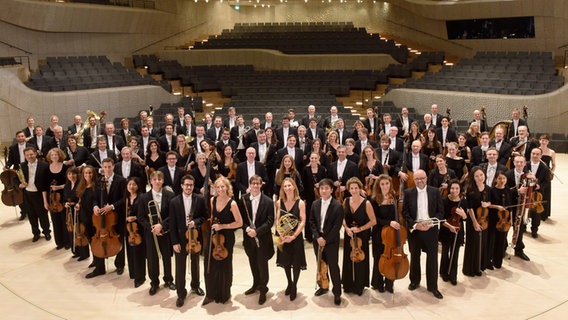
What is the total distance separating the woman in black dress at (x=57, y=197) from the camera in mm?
7171

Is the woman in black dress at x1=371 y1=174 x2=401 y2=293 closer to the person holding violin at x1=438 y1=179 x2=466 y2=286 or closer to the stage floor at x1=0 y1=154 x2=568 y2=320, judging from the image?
the stage floor at x1=0 y1=154 x2=568 y2=320

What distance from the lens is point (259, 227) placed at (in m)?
5.57

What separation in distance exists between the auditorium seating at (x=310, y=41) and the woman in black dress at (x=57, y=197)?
52.9 feet

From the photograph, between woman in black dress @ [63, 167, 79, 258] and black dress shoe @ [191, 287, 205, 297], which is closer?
black dress shoe @ [191, 287, 205, 297]

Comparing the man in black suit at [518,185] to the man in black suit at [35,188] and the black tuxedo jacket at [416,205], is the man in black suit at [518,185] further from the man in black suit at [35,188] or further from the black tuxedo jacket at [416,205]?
the man in black suit at [35,188]

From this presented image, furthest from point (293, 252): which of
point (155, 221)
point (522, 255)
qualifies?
point (522, 255)

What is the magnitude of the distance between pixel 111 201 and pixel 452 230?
13.0 feet

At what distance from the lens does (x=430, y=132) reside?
28.7 feet

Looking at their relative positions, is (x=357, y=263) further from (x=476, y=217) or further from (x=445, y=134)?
(x=445, y=134)

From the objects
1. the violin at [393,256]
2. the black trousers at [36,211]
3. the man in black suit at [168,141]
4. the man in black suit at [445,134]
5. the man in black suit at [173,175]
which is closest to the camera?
the violin at [393,256]

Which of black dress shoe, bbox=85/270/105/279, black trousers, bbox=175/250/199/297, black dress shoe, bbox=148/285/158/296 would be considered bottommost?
black dress shoe, bbox=148/285/158/296

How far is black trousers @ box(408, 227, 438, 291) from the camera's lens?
5695 mm

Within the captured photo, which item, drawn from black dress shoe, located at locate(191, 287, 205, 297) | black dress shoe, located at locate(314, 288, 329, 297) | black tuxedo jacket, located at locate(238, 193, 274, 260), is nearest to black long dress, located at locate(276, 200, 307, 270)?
black tuxedo jacket, located at locate(238, 193, 274, 260)

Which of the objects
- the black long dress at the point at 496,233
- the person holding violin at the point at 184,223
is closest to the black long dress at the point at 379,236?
the black long dress at the point at 496,233
